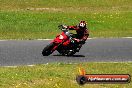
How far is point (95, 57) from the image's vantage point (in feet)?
55.7

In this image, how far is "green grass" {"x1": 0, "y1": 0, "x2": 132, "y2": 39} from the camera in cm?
2511

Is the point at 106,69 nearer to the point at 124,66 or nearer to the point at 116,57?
the point at 124,66

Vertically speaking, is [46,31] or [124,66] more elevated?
[124,66]

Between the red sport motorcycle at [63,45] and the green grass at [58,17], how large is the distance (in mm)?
5490

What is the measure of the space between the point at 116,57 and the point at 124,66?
2.78m

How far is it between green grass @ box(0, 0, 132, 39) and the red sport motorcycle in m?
5.49

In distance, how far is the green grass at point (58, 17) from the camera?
25109mm

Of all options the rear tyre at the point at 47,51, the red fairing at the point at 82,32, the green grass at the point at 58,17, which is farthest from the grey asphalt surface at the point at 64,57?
the green grass at the point at 58,17

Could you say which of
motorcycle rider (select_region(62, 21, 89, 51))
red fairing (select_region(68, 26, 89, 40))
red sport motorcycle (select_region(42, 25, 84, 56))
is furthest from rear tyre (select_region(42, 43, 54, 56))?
red fairing (select_region(68, 26, 89, 40))

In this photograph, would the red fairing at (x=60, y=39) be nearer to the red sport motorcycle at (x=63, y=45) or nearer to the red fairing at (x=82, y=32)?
the red sport motorcycle at (x=63, y=45)

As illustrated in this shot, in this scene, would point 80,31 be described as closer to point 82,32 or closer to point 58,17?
point 82,32

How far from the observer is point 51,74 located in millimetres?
12352

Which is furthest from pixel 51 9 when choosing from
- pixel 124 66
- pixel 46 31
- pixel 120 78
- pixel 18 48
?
pixel 120 78

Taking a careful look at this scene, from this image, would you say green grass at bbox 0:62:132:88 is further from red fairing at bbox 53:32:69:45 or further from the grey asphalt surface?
red fairing at bbox 53:32:69:45
